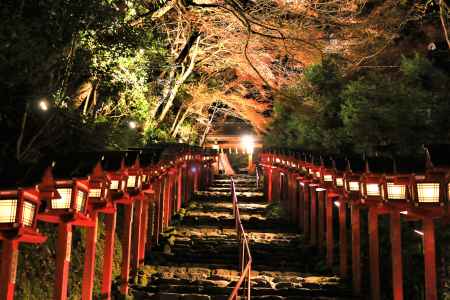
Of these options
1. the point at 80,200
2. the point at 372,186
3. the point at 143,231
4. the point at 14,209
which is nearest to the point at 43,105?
the point at 80,200

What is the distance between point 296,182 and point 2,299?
13.3 metres

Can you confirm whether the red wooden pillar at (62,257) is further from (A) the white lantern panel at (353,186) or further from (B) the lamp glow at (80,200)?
(A) the white lantern panel at (353,186)

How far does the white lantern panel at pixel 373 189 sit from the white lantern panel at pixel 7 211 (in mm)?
6895

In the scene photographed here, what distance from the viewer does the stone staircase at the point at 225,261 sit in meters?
10.9

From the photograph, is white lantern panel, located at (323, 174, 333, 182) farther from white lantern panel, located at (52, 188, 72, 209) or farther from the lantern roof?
white lantern panel, located at (52, 188, 72, 209)

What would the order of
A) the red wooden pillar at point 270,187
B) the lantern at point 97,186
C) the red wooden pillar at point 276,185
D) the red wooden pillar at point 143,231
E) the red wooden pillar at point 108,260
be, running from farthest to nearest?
the red wooden pillar at point 270,187, the red wooden pillar at point 276,185, the red wooden pillar at point 143,231, the red wooden pillar at point 108,260, the lantern at point 97,186

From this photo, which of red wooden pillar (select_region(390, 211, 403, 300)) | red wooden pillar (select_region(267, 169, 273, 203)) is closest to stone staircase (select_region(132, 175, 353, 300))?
red wooden pillar (select_region(267, 169, 273, 203))

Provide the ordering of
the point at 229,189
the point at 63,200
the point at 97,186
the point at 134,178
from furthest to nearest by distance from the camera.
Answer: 1. the point at 229,189
2. the point at 134,178
3. the point at 97,186
4. the point at 63,200

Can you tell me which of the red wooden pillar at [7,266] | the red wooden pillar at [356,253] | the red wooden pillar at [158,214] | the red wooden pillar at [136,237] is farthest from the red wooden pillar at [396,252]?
the red wooden pillar at [158,214]

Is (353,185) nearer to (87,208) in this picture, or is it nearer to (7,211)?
(87,208)

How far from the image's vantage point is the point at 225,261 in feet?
43.9

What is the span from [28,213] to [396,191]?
21.5ft

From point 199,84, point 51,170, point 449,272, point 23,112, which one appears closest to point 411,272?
point 449,272

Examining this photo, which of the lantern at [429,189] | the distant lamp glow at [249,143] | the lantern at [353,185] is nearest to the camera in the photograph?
the lantern at [429,189]
